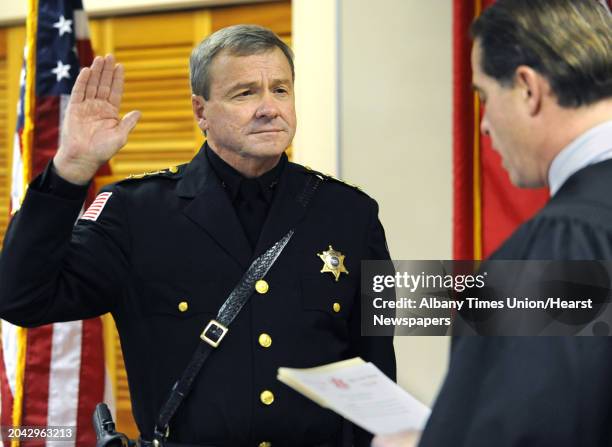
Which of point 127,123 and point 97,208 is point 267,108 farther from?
point 97,208

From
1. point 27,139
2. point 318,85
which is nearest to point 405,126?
point 318,85

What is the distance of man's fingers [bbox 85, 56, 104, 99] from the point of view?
1651mm

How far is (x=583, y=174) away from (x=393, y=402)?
1.38 ft

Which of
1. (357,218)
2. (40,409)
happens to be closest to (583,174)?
(357,218)

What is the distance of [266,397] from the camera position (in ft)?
5.61

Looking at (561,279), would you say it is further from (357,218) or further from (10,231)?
(10,231)

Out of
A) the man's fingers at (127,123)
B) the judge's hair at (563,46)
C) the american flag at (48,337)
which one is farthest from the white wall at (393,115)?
the judge's hair at (563,46)

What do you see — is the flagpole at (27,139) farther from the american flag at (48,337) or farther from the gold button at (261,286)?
the gold button at (261,286)

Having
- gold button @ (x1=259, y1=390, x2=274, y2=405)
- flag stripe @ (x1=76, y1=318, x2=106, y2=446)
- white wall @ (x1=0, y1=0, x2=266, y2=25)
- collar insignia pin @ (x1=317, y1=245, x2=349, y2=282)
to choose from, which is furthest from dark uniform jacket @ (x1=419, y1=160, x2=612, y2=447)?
white wall @ (x1=0, y1=0, x2=266, y2=25)

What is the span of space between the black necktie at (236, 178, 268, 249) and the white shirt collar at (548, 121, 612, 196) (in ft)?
3.12

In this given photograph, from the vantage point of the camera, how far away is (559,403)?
0.95m

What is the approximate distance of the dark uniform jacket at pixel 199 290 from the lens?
162cm

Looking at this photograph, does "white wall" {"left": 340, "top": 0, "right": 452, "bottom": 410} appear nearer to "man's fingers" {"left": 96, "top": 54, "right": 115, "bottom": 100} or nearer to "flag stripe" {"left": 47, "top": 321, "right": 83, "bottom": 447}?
"flag stripe" {"left": 47, "top": 321, "right": 83, "bottom": 447}

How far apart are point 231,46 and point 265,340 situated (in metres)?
0.68
